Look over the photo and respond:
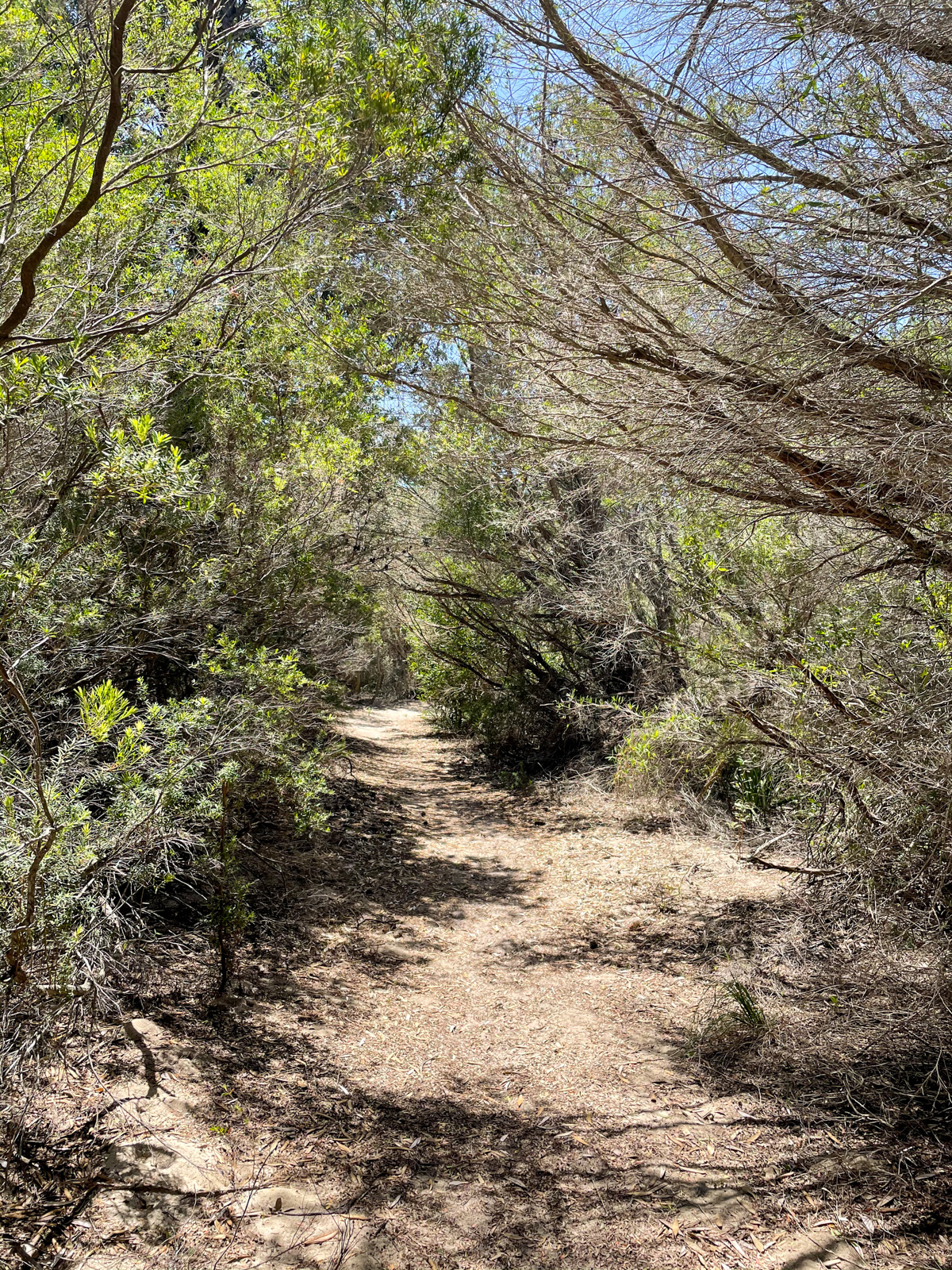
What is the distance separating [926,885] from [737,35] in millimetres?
4130

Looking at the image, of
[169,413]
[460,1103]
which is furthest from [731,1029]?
[169,413]

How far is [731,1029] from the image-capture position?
4707 millimetres

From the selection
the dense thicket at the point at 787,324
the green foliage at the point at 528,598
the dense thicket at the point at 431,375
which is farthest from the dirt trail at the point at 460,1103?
the green foliage at the point at 528,598

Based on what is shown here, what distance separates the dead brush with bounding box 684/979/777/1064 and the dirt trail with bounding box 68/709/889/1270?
164 millimetres

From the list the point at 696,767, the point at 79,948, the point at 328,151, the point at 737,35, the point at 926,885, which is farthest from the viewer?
the point at 696,767

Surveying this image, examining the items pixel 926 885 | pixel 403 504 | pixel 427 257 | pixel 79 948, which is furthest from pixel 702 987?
pixel 403 504

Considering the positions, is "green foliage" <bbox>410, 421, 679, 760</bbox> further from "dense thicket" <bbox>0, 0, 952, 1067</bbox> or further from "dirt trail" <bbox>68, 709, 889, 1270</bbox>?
"dirt trail" <bbox>68, 709, 889, 1270</bbox>

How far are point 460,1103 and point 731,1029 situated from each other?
1.63 meters

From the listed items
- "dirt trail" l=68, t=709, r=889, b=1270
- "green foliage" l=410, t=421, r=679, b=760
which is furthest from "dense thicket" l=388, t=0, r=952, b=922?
"green foliage" l=410, t=421, r=679, b=760

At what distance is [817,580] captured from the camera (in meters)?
4.87

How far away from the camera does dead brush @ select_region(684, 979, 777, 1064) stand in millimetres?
4574

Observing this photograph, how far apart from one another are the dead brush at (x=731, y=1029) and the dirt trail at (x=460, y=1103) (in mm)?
164

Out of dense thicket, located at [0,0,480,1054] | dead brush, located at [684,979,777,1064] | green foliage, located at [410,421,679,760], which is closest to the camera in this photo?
dense thicket, located at [0,0,480,1054]

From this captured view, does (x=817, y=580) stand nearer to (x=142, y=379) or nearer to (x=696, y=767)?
(x=696, y=767)
